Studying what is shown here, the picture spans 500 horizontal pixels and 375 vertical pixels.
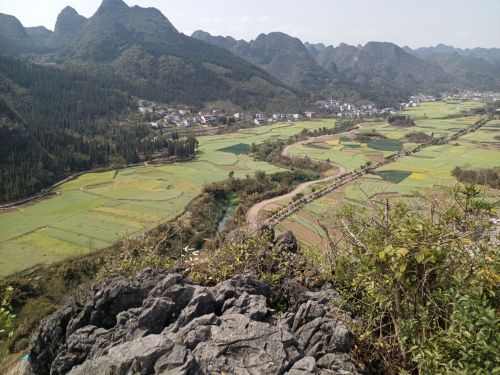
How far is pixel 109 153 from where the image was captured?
61125mm

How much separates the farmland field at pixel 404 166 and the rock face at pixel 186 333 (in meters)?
17.1

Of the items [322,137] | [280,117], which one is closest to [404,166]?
[322,137]

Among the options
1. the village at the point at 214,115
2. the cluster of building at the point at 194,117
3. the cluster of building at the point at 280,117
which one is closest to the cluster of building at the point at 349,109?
the village at the point at 214,115

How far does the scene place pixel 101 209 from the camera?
39.4 meters

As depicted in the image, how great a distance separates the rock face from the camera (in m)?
6.41

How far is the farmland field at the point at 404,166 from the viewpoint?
34750mm

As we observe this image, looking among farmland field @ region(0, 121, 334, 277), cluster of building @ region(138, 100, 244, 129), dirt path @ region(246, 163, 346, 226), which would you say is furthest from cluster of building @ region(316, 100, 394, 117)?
farmland field @ region(0, 121, 334, 277)

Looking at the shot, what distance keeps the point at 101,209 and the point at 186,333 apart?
116 feet

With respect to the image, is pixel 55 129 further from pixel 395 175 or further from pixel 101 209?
pixel 395 175

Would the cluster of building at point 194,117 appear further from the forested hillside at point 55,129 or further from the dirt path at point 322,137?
the dirt path at point 322,137

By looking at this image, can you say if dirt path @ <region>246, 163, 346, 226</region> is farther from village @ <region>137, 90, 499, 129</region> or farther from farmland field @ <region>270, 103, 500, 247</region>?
village @ <region>137, 90, 499, 129</region>

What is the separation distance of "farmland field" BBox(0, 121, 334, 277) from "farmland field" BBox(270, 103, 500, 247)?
1199 centimetres

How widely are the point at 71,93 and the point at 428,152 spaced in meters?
86.9

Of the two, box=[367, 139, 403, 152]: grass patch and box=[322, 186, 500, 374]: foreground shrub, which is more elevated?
box=[322, 186, 500, 374]: foreground shrub
